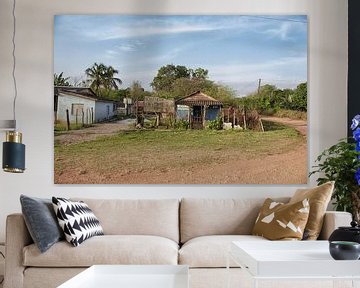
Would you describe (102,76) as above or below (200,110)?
above

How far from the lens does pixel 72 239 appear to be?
174 inches

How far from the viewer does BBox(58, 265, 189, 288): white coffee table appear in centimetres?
321

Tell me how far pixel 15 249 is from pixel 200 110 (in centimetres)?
227

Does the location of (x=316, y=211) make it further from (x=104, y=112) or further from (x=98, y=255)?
(x=104, y=112)

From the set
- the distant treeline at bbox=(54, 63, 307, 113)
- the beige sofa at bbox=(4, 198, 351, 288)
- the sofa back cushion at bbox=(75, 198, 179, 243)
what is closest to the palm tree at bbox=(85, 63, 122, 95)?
the distant treeline at bbox=(54, 63, 307, 113)

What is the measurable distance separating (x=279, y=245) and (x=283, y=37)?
Result: 8.78ft

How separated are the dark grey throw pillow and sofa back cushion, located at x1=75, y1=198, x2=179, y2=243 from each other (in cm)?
53

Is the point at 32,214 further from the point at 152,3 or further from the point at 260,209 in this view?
the point at 152,3

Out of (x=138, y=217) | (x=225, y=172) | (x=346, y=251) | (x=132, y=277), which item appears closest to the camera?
(x=346, y=251)

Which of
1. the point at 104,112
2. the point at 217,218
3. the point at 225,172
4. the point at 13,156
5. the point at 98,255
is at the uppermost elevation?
the point at 104,112

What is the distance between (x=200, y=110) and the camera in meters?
6.08

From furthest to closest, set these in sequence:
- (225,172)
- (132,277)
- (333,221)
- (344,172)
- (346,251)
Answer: (225,172) < (344,172) < (333,221) < (132,277) < (346,251)

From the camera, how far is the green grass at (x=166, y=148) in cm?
600

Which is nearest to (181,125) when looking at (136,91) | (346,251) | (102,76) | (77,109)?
(136,91)
